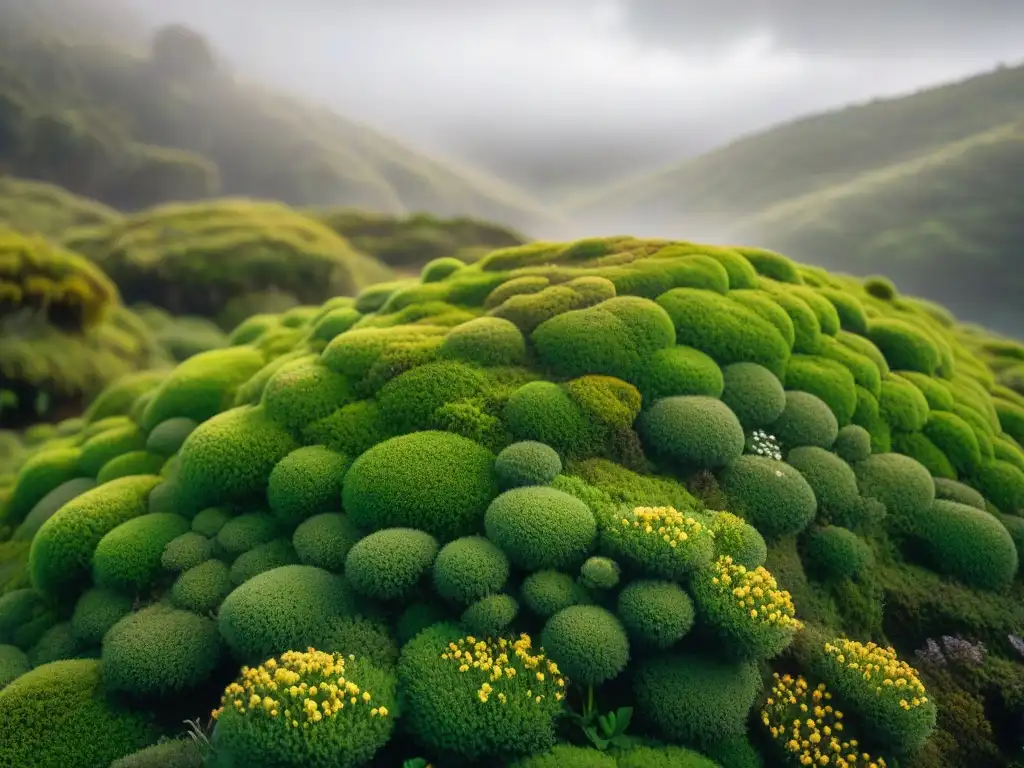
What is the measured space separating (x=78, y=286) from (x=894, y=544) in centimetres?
2086

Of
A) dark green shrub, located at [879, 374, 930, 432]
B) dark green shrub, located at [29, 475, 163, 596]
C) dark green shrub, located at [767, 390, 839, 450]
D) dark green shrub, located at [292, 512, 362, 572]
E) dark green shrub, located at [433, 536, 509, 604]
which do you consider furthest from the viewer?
dark green shrub, located at [879, 374, 930, 432]

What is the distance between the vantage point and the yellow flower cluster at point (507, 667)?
565 centimetres

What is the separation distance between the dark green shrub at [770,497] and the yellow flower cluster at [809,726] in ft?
5.69

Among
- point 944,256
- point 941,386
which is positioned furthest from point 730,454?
point 944,256

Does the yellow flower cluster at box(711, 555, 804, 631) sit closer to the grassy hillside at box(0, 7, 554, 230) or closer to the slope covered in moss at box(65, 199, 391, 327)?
the slope covered in moss at box(65, 199, 391, 327)

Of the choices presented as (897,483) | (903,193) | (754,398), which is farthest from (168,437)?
(903,193)

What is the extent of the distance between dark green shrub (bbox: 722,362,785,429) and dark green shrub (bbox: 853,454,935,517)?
1.38 metres

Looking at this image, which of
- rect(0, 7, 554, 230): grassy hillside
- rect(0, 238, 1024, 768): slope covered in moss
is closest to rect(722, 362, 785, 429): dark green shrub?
rect(0, 238, 1024, 768): slope covered in moss

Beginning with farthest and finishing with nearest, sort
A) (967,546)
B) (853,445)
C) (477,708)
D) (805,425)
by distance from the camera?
1. (853,445)
2. (805,425)
3. (967,546)
4. (477,708)

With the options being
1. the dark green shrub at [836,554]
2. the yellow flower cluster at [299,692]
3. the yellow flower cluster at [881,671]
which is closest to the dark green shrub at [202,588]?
the yellow flower cluster at [299,692]

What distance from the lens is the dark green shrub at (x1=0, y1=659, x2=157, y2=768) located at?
234 inches

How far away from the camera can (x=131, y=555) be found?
7.38 meters

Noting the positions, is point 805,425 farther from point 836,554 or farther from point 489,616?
point 489,616

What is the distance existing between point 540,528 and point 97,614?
487cm
